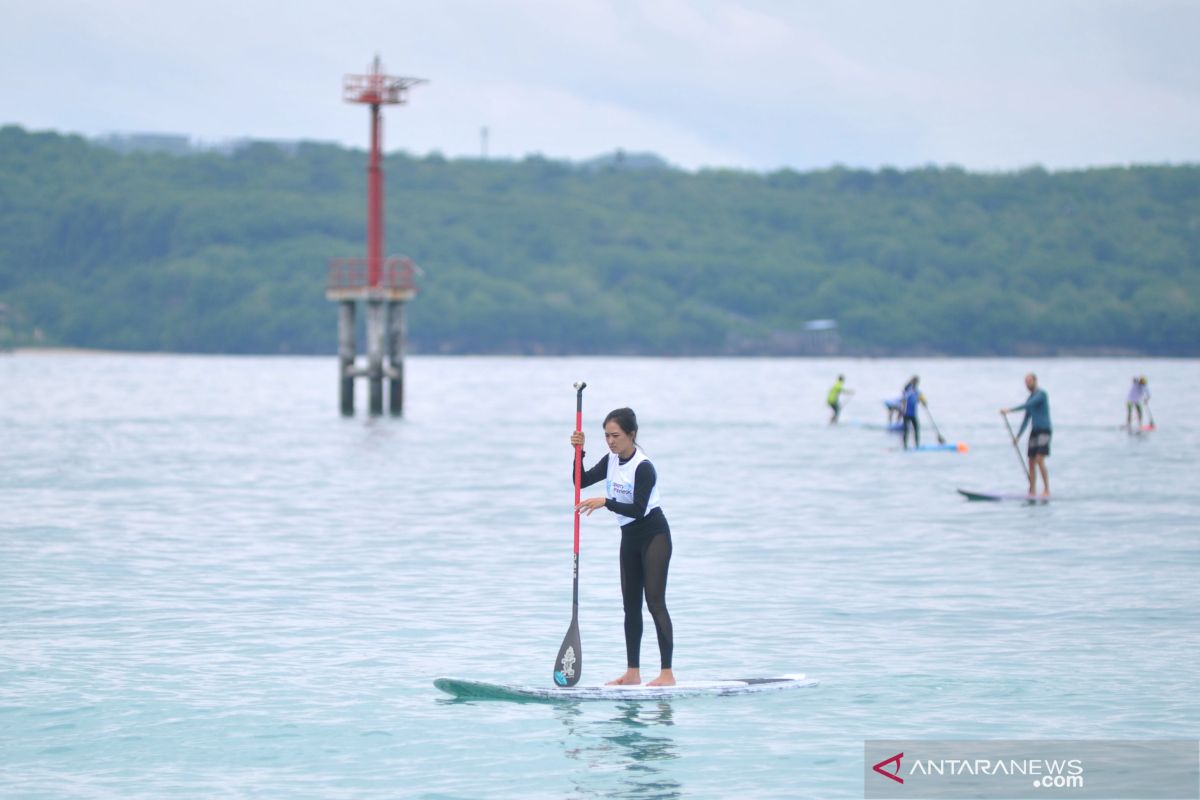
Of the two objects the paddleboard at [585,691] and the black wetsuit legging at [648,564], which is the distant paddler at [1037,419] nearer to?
the paddleboard at [585,691]

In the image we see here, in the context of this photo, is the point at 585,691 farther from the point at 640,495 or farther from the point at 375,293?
the point at 375,293

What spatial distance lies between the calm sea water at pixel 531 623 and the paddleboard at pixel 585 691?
10cm

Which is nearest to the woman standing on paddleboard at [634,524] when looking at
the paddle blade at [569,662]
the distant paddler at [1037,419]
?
the paddle blade at [569,662]

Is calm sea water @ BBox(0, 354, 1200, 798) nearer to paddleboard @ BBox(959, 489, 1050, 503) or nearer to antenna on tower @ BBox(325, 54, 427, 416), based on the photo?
paddleboard @ BBox(959, 489, 1050, 503)

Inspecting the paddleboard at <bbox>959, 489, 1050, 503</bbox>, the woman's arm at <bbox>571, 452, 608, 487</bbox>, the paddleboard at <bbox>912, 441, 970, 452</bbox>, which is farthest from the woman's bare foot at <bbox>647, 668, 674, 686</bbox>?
the paddleboard at <bbox>912, 441, 970, 452</bbox>

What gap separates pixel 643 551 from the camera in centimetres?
1209

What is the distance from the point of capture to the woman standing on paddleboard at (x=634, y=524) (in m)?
11.7

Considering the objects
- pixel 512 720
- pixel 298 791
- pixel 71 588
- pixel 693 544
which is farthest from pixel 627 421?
pixel 693 544

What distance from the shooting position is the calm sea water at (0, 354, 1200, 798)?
11.2 meters

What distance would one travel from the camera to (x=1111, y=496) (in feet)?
100

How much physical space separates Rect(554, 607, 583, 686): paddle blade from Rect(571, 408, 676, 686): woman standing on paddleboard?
0.35m

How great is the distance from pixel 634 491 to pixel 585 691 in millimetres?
1685

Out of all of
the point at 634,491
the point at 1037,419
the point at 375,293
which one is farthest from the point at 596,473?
the point at 375,293

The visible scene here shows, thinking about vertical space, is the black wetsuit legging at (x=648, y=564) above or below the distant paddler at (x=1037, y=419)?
below
